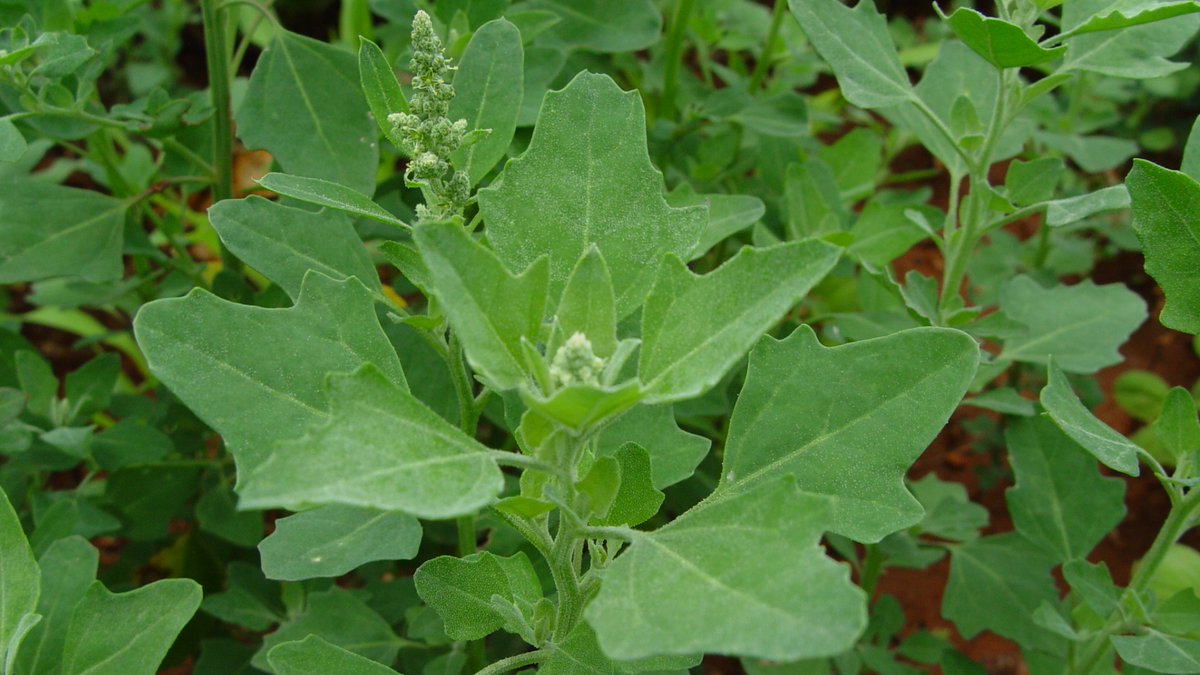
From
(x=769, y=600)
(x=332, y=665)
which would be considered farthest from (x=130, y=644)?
(x=769, y=600)

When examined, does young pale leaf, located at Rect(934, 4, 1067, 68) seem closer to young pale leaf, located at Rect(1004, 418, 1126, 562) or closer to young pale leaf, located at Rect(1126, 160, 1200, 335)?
young pale leaf, located at Rect(1126, 160, 1200, 335)

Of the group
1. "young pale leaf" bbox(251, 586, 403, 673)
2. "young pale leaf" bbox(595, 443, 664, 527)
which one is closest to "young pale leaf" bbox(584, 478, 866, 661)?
"young pale leaf" bbox(595, 443, 664, 527)

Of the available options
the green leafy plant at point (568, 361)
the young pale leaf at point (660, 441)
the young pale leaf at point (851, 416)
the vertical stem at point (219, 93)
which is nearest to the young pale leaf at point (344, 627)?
the green leafy plant at point (568, 361)

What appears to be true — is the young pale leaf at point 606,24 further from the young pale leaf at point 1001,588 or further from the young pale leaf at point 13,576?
the young pale leaf at point 13,576

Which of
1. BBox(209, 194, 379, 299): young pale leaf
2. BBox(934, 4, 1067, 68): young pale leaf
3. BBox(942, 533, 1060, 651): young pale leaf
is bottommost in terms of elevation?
BBox(942, 533, 1060, 651): young pale leaf

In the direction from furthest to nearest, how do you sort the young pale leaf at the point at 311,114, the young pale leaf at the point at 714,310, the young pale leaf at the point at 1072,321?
the young pale leaf at the point at 1072,321
the young pale leaf at the point at 311,114
the young pale leaf at the point at 714,310

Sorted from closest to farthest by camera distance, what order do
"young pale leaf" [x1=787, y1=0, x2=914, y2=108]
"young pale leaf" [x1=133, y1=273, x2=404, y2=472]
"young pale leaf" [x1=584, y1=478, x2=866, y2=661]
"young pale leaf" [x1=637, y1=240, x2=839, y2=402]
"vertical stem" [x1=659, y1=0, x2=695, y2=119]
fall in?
"young pale leaf" [x1=584, y1=478, x2=866, y2=661]
"young pale leaf" [x1=637, y1=240, x2=839, y2=402]
"young pale leaf" [x1=133, y1=273, x2=404, y2=472]
"young pale leaf" [x1=787, y1=0, x2=914, y2=108]
"vertical stem" [x1=659, y1=0, x2=695, y2=119]
